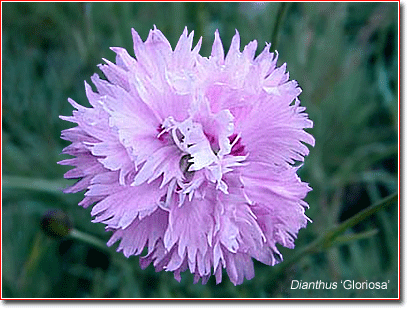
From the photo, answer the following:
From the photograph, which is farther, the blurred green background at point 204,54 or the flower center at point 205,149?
the blurred green background at point 204,54

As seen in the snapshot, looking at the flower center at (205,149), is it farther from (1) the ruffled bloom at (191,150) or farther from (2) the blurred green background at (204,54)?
(2) the blurred green background at (204,54)

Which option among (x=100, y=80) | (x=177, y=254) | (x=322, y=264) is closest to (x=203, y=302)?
(x=322, y=264)

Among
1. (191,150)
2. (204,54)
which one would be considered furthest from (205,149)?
(204,54)

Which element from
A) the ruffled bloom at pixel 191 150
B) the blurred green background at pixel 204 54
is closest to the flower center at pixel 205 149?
the ruffled bloom at pixel 191 150

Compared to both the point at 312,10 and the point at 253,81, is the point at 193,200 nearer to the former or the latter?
the point at 253,81

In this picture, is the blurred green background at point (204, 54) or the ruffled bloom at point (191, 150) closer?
the ruffled bloom at point (191, 150)

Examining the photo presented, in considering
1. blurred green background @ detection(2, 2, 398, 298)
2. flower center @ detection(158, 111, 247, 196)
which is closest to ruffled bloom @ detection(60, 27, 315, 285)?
flower center @ detection(158, 111, 247, 196)

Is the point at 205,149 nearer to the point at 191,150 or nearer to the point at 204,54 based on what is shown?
the point at 191,150
